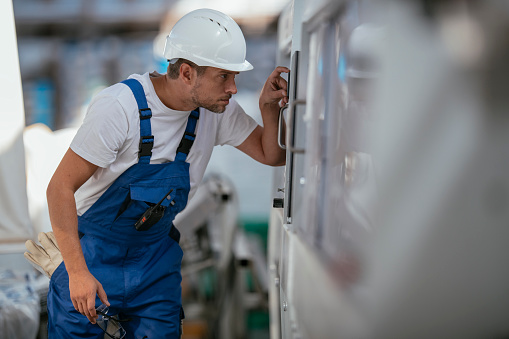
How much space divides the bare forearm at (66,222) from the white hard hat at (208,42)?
60 cm

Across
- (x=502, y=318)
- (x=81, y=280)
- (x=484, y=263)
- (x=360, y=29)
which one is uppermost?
(x=360, y=29)

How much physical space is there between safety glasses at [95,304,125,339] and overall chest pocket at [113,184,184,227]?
12.6 inches

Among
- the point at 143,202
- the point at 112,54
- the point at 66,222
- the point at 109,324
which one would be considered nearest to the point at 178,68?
the point at 143,202

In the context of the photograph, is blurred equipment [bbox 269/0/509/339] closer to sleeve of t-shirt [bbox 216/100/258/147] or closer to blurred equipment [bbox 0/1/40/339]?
sleeve of t-shirt [bbox 216/100/258/147]

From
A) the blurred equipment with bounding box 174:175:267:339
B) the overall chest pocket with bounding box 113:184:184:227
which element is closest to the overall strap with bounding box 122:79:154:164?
the overall chest pocket with bounding box 113:184:184:227

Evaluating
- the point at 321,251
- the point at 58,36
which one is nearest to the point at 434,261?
the point at 321,251

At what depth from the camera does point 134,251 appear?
211 cm

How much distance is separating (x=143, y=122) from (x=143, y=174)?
190 millimetres

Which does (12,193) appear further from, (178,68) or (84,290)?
(178,68)

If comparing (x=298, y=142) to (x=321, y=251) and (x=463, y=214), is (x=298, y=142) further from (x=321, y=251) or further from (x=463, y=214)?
(x=463, y=214)

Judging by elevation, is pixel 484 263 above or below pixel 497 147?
below

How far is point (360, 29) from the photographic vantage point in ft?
3.81

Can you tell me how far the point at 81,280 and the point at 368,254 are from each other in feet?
3.71

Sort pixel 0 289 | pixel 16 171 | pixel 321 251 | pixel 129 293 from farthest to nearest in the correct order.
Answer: pixel 0 289 → pixel 16 171 → pixel 129 293 → pixel 321 251
